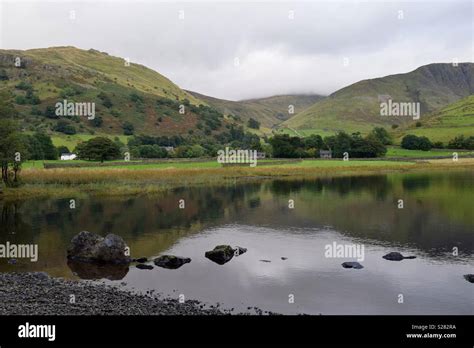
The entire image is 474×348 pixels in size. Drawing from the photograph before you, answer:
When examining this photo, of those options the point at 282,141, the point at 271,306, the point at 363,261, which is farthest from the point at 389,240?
the point at 282,141

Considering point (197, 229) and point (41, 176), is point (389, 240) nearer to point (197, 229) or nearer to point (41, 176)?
point (197, 229)

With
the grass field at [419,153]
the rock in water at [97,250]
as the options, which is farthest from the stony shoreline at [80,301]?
the grass field at [419,153]

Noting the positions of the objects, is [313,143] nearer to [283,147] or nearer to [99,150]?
[283,147]

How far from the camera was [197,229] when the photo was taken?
47.2 meters

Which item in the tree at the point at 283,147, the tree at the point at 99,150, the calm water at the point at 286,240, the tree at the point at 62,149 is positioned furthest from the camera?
the tree at the point at 283,147

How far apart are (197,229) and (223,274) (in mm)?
17114

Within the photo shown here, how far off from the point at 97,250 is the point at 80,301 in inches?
409

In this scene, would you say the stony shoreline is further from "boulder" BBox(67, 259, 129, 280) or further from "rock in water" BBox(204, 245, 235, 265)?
"rock in water" BBox(204, 245, 235, 265)

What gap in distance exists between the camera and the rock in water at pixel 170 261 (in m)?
32.2

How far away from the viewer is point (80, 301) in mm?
23672

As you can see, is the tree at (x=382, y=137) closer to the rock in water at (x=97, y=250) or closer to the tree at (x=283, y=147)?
Result: the tree at (x=283, y=147)

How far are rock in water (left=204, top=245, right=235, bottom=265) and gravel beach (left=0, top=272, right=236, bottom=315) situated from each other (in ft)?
29.9

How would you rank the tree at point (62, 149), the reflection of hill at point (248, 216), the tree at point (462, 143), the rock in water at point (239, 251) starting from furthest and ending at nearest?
the tree at point (462, 143)
the tree at point (62, 149)
the reflection of hill at point (248, 216)
the rock in water at point (239, 251)

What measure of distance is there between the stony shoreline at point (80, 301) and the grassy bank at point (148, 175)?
4696 cm
